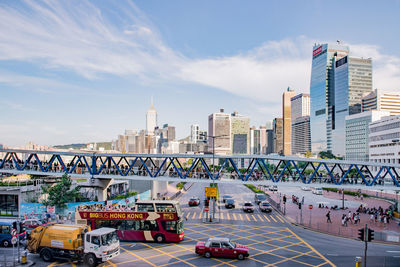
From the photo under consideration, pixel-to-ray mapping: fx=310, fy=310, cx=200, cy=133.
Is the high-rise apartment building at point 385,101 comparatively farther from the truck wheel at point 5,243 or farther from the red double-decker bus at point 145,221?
the truck wheel at point 5,243

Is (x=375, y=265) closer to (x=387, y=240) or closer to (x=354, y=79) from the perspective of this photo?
(x=387, y=240)

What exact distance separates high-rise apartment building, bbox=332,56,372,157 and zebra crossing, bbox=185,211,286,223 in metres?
166

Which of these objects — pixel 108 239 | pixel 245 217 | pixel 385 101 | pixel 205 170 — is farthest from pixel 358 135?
pixel 108 239

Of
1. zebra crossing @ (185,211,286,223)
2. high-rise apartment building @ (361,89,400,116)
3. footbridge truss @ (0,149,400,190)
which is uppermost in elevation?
high-rise apartment building @ (361,89,400,116)

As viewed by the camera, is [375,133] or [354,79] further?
[354,79]

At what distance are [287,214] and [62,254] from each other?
1222 inches

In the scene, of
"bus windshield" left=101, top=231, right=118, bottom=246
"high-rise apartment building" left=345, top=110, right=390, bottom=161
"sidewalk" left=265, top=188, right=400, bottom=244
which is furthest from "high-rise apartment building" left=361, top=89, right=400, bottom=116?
"bus windshield" left=101, top=231, right=118, bottom=246

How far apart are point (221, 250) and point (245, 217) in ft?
59.3

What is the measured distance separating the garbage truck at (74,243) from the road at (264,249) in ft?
3.18

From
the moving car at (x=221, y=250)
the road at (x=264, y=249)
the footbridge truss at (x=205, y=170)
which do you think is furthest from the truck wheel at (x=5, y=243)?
the moving car at (x=221, y=250)

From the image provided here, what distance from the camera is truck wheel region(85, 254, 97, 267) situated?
68.2ft

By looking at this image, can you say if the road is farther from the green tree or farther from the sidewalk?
the green tree

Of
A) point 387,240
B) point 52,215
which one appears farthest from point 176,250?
point 387,240

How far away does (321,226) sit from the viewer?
3550 cm
